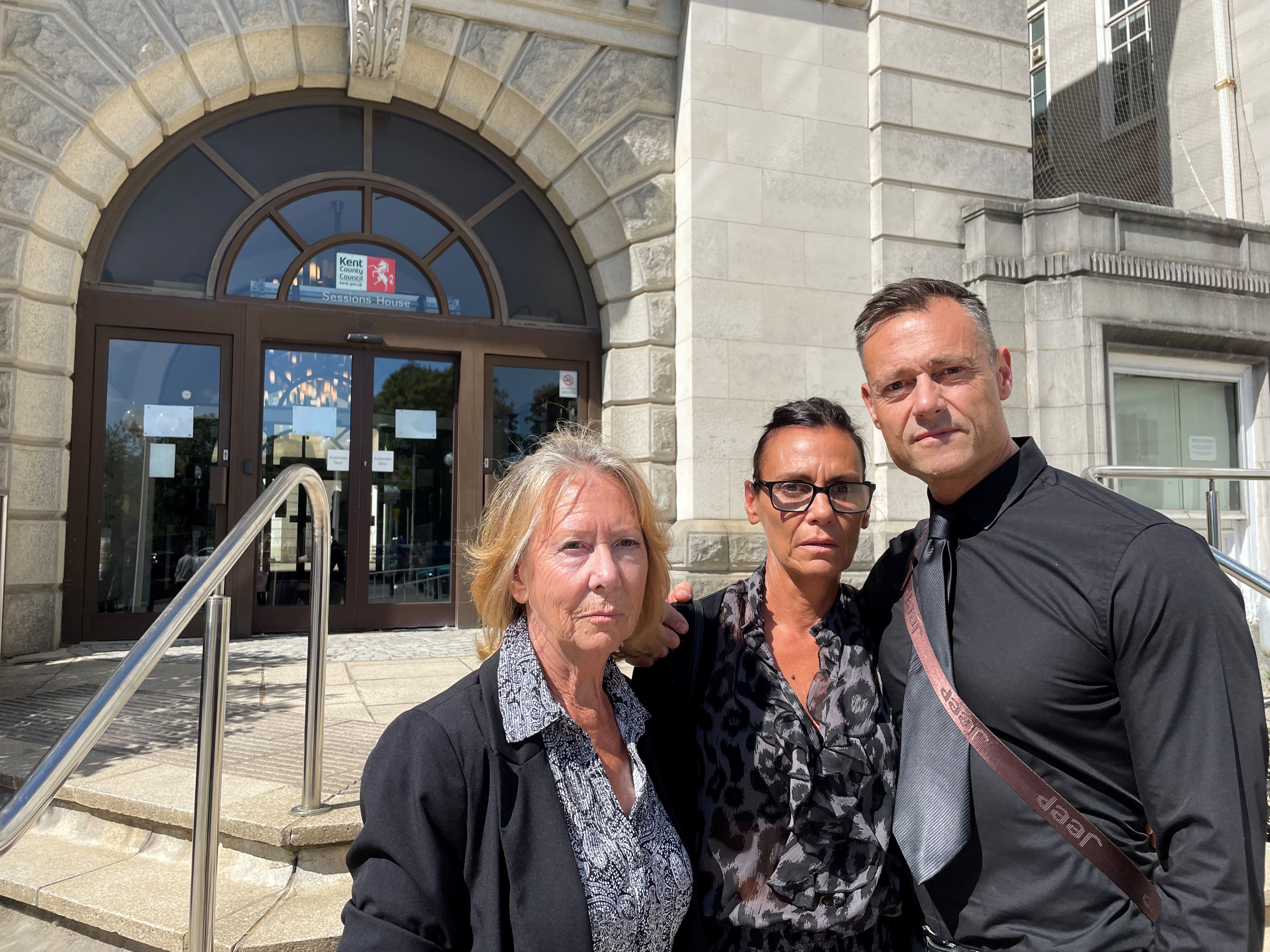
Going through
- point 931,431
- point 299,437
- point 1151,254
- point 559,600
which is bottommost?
point 559,600

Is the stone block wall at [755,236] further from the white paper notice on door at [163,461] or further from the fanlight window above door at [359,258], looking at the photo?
the white paper notice on door at [163,461]

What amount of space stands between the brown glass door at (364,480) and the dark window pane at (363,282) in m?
0.42

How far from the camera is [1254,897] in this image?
1247mm

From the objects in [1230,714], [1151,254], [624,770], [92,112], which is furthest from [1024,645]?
[1151,254]

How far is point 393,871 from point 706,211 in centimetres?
663

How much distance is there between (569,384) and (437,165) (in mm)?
2257

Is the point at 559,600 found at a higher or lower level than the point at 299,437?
lower

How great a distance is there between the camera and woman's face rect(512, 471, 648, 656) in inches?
63.3

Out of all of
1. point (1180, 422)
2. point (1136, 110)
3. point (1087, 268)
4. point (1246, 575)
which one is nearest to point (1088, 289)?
point (1087, 268)

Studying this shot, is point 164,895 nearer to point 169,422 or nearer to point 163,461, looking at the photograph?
point 163,461

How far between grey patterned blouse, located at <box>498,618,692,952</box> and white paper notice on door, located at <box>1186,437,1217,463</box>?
8.88 metres

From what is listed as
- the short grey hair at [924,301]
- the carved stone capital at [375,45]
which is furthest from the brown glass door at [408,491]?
the short grey hair at [924,301]

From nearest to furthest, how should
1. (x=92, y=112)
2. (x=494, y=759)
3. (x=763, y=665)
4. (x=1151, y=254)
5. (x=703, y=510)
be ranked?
(x=494, y=759) → (x=763, y=665) → (x=92, y=112) → (x=703, y=510) → (x=1151, y=254)

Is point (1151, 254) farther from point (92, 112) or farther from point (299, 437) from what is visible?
point (92, 112)
